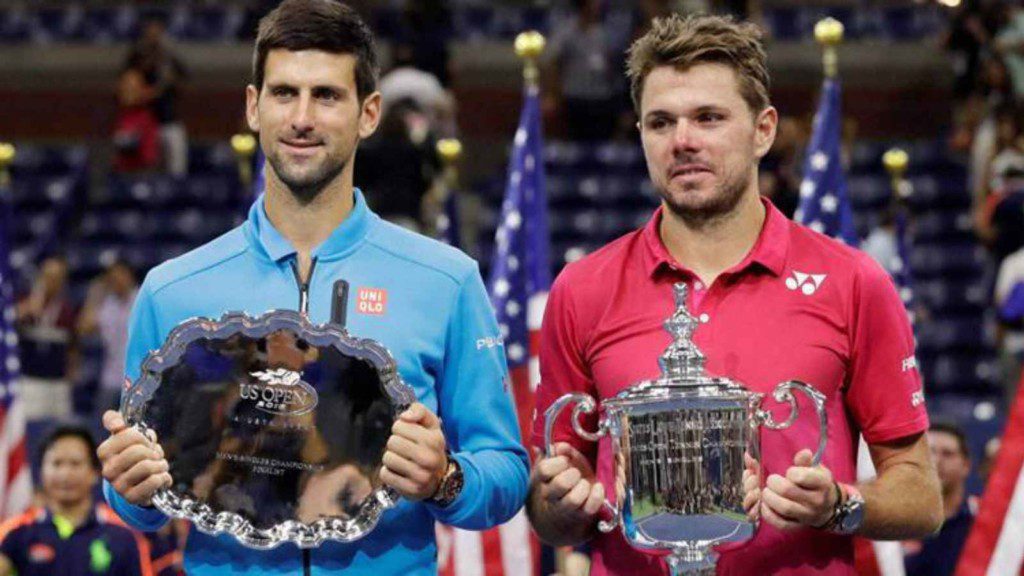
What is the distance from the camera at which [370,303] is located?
408 centimetres

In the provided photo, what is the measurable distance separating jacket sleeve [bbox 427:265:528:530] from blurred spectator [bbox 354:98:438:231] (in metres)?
6.89

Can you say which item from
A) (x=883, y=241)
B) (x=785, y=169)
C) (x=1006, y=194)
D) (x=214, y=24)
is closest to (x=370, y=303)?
(x=785, y=169)

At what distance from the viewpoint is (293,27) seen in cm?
409

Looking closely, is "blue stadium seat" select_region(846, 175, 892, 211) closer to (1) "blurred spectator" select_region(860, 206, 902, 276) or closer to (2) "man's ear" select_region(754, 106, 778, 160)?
(1) "blurred spectator" select_region(860, 206, 902, 276)

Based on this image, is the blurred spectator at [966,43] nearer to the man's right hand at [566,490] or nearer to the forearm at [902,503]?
the forearm at [902,503]

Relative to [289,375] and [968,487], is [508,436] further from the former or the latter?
[968,487]

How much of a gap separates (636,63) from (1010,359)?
815 cm

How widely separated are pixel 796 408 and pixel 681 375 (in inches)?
8.3

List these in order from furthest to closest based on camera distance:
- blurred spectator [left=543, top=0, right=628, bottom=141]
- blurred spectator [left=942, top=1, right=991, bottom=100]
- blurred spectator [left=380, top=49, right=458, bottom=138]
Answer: blurred spectator [left=942, top=1, right=991, bottom=100], blurred spectator [left=543, top=0, right=628, bottom=141], blurred spectator [left=380, top=49, right=458, bottom=138]

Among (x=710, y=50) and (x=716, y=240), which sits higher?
(x=710, y=50)

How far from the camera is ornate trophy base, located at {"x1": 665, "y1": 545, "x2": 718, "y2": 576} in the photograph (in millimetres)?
3695

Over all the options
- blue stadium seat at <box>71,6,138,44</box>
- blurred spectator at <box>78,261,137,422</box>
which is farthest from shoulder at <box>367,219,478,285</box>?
blue stadium seat at <box>71,6,138,44</box>

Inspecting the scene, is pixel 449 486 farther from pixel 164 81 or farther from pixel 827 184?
pixel 164 81

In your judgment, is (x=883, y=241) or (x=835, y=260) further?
(x=883, y=241)
